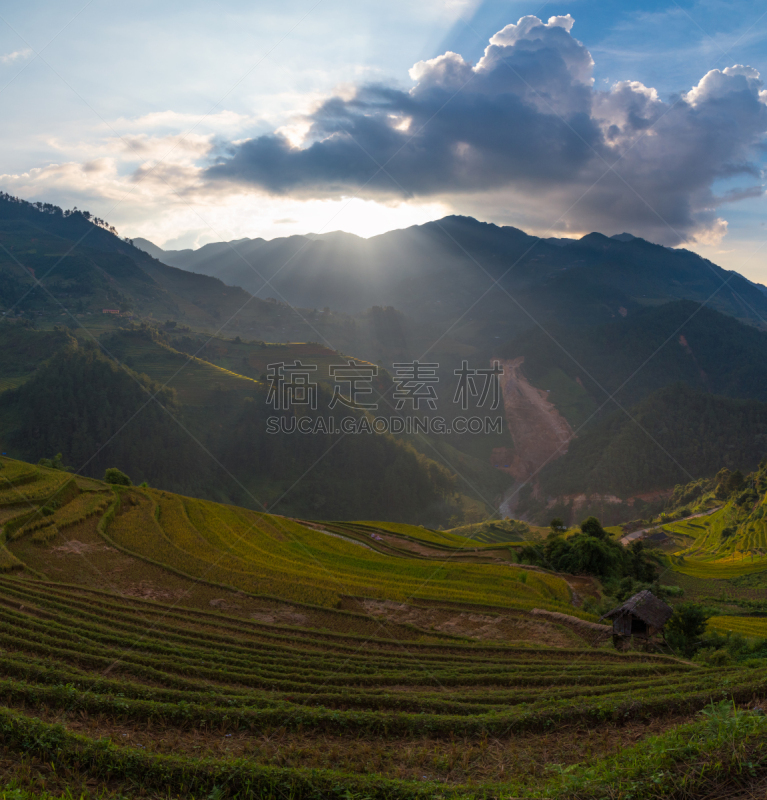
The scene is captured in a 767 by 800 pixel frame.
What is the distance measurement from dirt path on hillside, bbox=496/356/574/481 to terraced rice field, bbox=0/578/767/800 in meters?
121

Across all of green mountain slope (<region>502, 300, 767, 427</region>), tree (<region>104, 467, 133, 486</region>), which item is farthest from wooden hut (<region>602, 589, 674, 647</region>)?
green mountain slope (<region>502, 300, 767, 427</region>)

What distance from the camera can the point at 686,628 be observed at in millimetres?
18984

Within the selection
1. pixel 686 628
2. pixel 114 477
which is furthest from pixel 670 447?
pixel 114 477

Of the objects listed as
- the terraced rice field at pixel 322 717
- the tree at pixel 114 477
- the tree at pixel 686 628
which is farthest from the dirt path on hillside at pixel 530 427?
the terraced rice field at pixel 322 717

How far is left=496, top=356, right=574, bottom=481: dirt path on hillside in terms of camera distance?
13084 centimetres

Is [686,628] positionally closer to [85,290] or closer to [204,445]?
[204,445]

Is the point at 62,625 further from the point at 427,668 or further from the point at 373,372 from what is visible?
the point at 373,372

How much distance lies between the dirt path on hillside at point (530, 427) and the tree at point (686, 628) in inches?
4368

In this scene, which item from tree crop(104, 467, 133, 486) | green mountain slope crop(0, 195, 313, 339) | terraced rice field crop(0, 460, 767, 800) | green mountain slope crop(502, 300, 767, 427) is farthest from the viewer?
green mountain slope crop(502, 300, 767, 427)

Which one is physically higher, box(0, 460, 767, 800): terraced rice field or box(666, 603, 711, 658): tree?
box(0, 460, 767, 800): terraced rice field

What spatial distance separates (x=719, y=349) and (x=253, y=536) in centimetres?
18875

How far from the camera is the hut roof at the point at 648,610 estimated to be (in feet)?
58.6

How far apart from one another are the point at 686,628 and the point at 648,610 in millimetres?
2391

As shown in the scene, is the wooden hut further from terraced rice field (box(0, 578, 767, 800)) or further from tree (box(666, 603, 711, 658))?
terraced rice field (box(0, 578, 767, 800))
